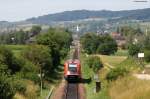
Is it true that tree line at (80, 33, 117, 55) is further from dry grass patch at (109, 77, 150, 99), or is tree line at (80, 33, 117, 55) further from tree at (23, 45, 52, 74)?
dry grass patch at (109, 77, 150, 99)

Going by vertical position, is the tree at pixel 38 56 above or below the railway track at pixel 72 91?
above

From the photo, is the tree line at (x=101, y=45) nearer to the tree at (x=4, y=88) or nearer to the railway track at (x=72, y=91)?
the railway track at (x=72, y=91)

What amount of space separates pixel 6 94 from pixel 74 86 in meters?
23.6

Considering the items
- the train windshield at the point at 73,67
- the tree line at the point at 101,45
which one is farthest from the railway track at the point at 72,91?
the tree line at the point at 101,45

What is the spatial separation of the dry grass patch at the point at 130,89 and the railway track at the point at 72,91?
11.0 ft

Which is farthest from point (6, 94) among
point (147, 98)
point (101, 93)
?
point (101, 93)

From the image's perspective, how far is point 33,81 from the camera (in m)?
44.3

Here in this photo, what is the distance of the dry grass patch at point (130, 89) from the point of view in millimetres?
29675

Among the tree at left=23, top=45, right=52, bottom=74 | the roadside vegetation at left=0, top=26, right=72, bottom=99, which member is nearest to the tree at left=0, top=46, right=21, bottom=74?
the roadside vegetation at left=0, top=26, right=72, bottom=99

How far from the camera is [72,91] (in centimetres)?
4409

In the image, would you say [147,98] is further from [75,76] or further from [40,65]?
[40,65]

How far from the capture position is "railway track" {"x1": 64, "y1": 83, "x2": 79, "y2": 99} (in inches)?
1575

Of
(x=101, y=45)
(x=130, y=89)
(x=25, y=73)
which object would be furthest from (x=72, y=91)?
(x=101, y=45)

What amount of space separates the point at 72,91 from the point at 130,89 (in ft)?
35.8
